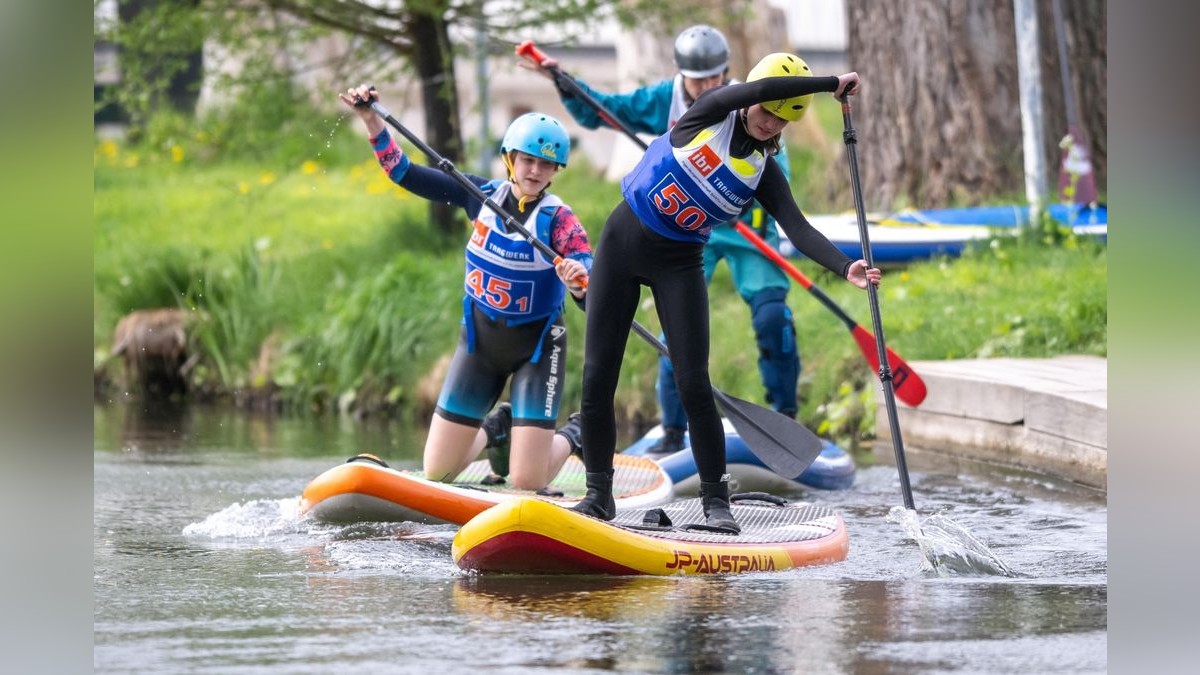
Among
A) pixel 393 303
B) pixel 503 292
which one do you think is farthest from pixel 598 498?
pixel 393 303

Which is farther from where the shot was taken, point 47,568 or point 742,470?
point 742,470

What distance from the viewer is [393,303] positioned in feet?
40.4

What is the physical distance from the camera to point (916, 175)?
43.7ft

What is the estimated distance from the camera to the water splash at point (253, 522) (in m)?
7.16

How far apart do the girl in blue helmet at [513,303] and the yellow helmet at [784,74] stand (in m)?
1.17

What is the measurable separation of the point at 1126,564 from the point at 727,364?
5.15m

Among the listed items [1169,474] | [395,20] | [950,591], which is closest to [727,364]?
[1169,474]

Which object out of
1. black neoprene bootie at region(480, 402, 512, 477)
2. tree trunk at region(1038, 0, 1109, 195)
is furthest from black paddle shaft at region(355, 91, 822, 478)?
tree trunk at region(1038, 0, 1109, 195)

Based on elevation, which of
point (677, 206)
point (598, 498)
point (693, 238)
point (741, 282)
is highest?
point (677, 206)

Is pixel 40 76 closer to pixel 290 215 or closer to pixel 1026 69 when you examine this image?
pixel 1026 69

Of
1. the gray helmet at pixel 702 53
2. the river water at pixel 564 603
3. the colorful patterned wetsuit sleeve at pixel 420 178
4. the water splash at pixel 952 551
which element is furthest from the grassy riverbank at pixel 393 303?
the water splash at pixel 952 551

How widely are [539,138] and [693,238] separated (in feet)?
3.34

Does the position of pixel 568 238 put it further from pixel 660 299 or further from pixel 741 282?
pixel 741 282

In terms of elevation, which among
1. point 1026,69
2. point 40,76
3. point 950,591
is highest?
point 1026,69
